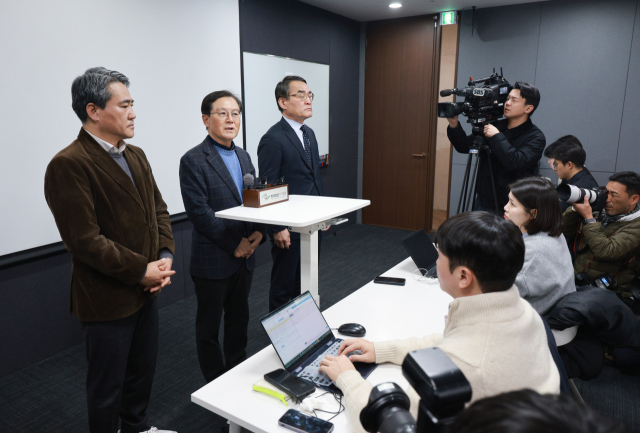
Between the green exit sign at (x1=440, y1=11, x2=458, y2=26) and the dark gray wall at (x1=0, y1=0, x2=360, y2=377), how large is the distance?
1085 millimetres

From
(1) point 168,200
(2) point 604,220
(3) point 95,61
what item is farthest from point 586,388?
(3) point 95,61

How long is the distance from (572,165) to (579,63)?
6.85ft

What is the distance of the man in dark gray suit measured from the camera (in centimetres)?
194

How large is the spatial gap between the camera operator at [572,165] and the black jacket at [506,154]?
0.49 ft

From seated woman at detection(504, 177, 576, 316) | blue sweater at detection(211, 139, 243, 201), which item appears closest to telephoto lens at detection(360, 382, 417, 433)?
seated woman at detection(504, 177, 576, 316)

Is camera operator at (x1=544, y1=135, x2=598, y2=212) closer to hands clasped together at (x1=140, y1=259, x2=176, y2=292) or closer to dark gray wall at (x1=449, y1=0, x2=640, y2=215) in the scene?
dark gray wall at (x1=449, y1=0, x2=640, y2=215)

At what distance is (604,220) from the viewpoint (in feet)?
8.68

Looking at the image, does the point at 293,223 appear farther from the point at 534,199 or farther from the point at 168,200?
the point at 168,200

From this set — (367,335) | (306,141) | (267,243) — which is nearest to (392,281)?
(367,335)

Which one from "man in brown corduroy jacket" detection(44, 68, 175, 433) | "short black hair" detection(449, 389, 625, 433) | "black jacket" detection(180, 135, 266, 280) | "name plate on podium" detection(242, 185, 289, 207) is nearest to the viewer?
"short black hair" detection(449, 389, 625, 433)

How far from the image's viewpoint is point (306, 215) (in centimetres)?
152

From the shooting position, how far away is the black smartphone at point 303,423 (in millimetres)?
1081

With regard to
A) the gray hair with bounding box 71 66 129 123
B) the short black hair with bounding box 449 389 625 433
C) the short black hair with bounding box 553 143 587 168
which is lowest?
the short black hair with bounding box 449 389 625 433

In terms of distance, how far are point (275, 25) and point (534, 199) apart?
3.19m
